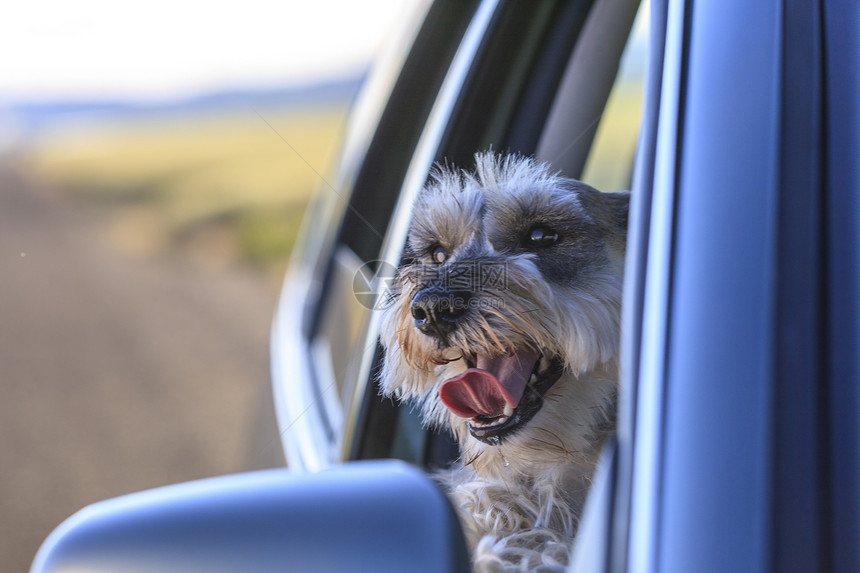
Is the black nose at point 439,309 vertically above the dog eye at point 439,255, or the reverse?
the dog eye at point 439,255

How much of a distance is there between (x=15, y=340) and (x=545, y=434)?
10.6 m

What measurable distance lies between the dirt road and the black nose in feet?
12.5

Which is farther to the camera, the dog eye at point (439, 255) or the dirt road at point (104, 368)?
the dirt road at point (104, 368)

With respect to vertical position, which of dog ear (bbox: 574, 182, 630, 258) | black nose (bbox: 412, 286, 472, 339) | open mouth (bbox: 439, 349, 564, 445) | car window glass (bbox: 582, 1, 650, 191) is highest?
car window glass (bbox: 582, 1, 650, 191)

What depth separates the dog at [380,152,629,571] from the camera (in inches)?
46.6

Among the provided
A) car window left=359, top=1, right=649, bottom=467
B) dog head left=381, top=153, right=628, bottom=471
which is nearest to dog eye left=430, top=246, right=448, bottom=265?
dog head left=381, top=153, right=628, bottom=471

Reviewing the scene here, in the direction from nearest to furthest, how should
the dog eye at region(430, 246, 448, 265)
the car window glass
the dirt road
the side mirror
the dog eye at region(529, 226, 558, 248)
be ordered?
1. the side mirror
2. the car window glass
3. the dog eye at region(430, 246, 448, 265)
4. the dog eye at region(529, 226, 558, 248)
5. the dirt road

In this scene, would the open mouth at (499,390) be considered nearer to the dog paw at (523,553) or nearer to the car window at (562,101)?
the car window at (562,101)

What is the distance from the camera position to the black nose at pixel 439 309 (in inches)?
49.0

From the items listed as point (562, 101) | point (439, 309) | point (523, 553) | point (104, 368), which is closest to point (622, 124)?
point (562, 101)

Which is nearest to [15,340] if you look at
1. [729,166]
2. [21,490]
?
[21,490]

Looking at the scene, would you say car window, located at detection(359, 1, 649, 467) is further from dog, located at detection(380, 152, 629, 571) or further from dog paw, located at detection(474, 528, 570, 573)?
dog paw, located at detection(474, 528, 570, 573)

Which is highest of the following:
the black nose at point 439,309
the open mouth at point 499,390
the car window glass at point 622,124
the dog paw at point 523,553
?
the car window glass at point 622,124

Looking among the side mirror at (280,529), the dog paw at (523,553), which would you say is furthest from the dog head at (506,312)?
the side mirror at (280,529)
